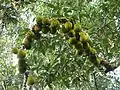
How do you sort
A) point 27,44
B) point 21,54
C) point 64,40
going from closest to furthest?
point 21,54
point 27,44
point 64,40

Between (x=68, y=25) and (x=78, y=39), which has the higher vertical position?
(x=68, y=25)

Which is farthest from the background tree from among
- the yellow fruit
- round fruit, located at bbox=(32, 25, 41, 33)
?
the yellow fruit

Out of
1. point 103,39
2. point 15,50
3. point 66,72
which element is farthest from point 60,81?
point 15,50

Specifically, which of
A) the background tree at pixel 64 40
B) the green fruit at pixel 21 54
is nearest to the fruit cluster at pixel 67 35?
the green fruit at pixel 21 54

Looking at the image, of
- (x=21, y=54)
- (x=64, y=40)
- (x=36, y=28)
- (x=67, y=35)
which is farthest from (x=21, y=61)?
(x=64, y=40)

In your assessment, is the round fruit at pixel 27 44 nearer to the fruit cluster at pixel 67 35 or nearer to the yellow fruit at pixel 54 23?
the fruit cluster at pixel 67 35

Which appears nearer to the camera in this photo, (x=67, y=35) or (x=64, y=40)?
(x=67, y=35)

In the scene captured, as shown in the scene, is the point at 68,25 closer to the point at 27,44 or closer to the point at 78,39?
the point at 78,39

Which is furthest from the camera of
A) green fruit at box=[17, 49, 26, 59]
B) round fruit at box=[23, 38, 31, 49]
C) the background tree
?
the background tree

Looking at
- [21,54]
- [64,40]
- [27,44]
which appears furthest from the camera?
[64,40]

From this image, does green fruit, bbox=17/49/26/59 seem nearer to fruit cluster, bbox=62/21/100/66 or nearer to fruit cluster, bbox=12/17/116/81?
fruit cluster, bbox=12/17/116/81

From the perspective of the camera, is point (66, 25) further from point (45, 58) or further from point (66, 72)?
point (45, 58)

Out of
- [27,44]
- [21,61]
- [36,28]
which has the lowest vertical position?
[21,61]

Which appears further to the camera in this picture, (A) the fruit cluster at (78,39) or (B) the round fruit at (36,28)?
(B) the round fruit at (36,28)
